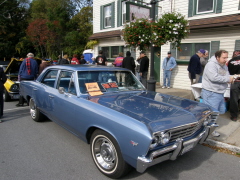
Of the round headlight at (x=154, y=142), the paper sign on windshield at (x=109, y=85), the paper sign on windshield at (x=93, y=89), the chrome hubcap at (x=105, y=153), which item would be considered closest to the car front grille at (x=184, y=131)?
the round headlight at (x=154, y=142)

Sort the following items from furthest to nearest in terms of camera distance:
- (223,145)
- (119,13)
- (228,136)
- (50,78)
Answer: (119,13)
(50,78)
(228,136)
(223,145)

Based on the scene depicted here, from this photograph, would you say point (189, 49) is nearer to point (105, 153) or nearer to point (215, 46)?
point (215, 46)

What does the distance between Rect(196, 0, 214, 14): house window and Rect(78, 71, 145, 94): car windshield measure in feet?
21.0

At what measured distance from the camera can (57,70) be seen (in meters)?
4.43

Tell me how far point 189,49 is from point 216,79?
580 cm

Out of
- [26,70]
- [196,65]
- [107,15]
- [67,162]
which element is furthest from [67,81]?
[107,15]

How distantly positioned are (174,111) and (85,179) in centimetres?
160

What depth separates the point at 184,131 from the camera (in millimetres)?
2764

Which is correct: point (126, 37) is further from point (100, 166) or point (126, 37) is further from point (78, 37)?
point (78, 37)

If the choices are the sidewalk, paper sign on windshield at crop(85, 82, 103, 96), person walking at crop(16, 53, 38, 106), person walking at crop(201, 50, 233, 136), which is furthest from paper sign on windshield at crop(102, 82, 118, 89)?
person walking at crop(16, 53, 38, 106)

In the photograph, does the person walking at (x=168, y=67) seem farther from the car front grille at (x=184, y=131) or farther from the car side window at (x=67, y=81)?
the car front grille at (x=184, y=131)

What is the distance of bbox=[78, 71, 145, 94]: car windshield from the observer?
12.4ft

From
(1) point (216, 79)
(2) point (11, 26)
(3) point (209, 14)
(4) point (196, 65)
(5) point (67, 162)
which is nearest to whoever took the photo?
(5) point (67, 162)

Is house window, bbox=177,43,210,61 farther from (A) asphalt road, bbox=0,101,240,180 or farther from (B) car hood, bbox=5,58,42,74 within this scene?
(B) car hood, bbox=5,58,42,74
